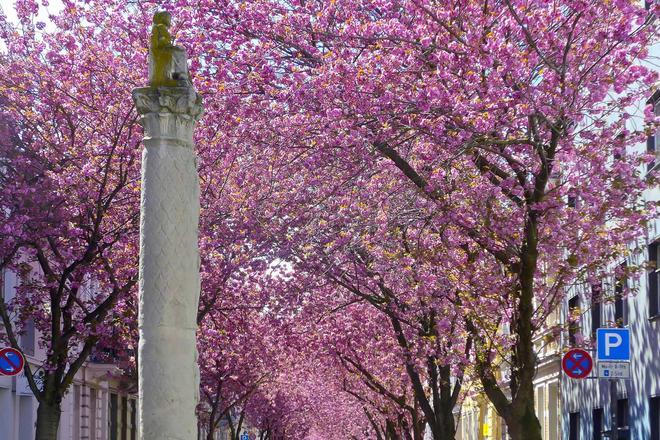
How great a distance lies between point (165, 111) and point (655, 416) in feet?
59.0

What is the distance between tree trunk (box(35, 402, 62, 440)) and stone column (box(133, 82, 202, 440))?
444 inches

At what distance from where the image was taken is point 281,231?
18.7m

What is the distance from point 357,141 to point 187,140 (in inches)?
206

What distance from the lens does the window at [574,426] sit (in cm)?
3416

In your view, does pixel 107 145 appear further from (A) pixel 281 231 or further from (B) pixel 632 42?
(B) pixel 632 42

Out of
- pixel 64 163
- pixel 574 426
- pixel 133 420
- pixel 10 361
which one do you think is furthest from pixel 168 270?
pixel 133 420

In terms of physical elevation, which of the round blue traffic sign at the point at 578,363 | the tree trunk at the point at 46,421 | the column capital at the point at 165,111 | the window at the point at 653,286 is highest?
the window at the point at 653,286

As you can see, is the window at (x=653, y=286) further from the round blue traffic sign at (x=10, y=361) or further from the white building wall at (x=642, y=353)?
the round blue traffic sign at (x=10, y=361)

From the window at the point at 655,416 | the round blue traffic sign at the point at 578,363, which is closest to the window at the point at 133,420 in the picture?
the window at the point at 655,416

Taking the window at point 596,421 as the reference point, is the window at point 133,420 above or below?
above

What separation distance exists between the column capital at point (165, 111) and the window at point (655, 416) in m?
17.6

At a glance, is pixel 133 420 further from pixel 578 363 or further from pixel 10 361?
pixel 578 363

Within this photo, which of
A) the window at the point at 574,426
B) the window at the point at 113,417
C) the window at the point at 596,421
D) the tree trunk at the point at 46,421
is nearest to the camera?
the tree trunk at the point at 46,421

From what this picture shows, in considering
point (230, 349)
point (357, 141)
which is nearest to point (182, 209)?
point (357, 141)
